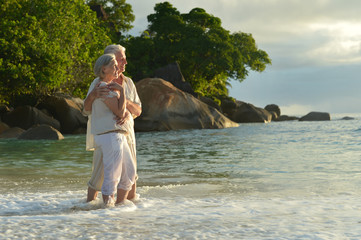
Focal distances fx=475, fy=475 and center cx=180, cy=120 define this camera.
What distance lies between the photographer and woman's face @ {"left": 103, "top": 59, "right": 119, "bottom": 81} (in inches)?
181

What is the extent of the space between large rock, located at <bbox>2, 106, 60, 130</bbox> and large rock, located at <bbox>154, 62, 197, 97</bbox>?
36.5 feet

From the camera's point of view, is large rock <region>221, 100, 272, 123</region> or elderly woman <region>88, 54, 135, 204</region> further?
large rock <region>221, 100, 272, 123</region>

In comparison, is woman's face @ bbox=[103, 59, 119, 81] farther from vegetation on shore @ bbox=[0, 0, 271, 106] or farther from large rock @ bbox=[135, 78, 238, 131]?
large rock @ bbox=[135, 78, 238, 131]

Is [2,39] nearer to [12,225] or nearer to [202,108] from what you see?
[202,108]

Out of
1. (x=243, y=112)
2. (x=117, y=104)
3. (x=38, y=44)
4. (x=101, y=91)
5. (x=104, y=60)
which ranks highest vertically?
(x=38, y=44)

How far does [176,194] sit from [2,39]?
17.5 meters

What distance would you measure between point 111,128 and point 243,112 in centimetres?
3893

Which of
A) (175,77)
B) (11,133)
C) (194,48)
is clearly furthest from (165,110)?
(194,48)

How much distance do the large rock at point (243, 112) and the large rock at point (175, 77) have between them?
37.2 ft

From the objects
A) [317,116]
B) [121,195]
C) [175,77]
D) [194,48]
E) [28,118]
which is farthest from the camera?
[317,116]

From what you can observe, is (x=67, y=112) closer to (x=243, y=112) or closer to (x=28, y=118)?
(x=28, y=118)

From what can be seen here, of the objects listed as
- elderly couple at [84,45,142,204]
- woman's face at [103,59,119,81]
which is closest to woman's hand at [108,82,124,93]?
Answer: elderly couple at [84,45,142,204]

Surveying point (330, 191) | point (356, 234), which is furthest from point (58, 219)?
point (330, 191)

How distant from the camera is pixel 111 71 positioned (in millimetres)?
4602
